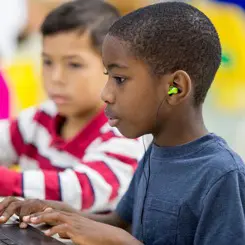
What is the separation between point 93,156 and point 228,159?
0.57 meters

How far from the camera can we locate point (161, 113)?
1264 mm

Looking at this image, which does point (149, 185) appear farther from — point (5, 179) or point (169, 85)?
point (5, 179)

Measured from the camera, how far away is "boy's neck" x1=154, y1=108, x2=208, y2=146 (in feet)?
4.17

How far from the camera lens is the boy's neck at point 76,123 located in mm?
1873

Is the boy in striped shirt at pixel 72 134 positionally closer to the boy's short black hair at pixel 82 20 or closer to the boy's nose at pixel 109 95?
the boy's short black hair at pixel 82 20

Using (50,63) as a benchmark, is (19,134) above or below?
below

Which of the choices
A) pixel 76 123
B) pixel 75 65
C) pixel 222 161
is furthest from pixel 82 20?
pixel 222 161

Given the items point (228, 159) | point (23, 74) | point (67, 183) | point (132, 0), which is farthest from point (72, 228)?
point (132, 0)

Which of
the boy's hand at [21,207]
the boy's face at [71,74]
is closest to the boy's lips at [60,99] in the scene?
the boy's face at [71,74]

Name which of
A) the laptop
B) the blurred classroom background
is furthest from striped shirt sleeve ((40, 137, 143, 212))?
the blurred classroom background

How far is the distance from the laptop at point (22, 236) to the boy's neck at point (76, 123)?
61 centimetres

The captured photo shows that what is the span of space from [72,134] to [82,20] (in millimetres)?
281

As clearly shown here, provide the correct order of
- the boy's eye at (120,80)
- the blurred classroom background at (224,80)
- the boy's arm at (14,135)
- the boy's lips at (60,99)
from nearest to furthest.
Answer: the boy's eye at (120,80), the boy's lips at (60,99), the boy's arm at (14,135), the blurred classroom background at (224,80)

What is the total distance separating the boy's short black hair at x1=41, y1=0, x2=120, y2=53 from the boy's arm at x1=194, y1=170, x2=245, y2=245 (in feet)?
2.58
